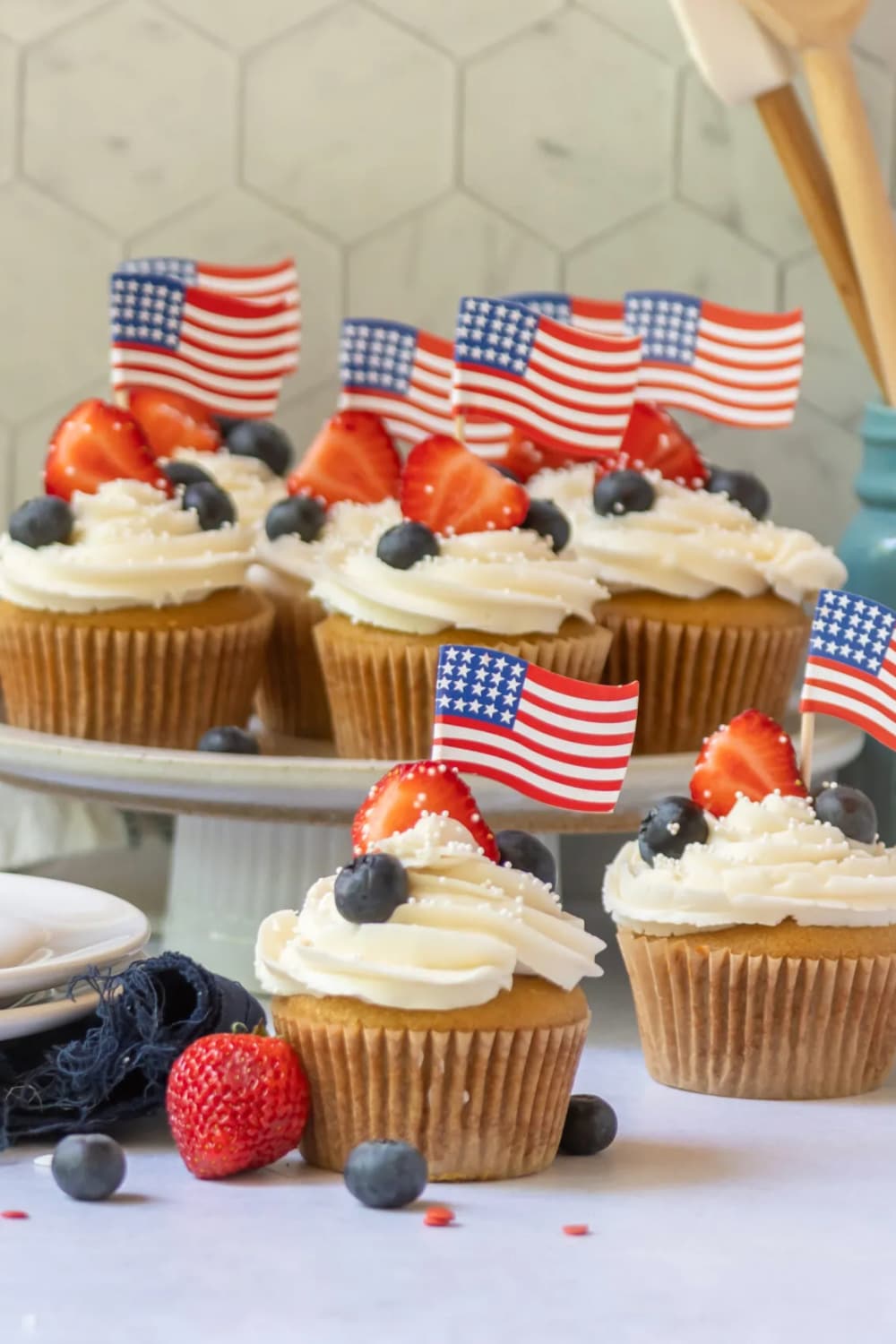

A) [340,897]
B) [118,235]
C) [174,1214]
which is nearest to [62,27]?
[118,235]

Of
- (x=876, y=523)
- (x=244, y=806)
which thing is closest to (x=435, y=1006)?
(x=244, y=806)

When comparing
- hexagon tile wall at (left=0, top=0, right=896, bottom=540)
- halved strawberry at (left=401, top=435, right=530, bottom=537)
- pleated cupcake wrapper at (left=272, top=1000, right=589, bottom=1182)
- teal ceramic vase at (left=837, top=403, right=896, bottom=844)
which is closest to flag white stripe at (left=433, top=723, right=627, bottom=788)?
pleated cupcake wrapper at (left=272, top=1000, right=589, bottom=1182)

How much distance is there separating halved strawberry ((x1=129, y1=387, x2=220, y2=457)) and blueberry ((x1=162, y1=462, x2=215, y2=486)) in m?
0.17

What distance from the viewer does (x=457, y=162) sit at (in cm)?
246

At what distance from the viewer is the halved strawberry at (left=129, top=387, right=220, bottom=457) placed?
7.41 ft

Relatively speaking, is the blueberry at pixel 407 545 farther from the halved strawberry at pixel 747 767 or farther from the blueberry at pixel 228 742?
the halved strawberry at pixel 747 767

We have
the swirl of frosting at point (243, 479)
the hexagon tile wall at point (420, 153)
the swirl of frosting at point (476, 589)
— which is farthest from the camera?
the hexagon tile wall at point (420, 153)

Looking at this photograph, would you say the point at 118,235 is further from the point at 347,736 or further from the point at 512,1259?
the point at 512,1259

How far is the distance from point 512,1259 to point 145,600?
35.4 inches

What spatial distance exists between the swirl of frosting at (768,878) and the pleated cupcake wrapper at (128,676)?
1.91ft

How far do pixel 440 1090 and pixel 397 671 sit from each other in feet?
2.03

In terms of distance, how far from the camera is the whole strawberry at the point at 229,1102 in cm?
129

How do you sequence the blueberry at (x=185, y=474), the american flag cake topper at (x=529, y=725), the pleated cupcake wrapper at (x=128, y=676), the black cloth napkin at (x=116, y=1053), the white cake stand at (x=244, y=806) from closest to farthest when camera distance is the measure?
the black cloth napkin at (x=116, y=1053) → the american flag cake topper at (x=529, y=725) → the white cake stand at (x=244, y=806) → the pleated cupcake wrapper at (x=128, y=676) → the blueberry at (x=185, y=474)

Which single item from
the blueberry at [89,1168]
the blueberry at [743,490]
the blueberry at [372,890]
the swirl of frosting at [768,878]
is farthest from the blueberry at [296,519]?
the blueberry at [89,1168]
